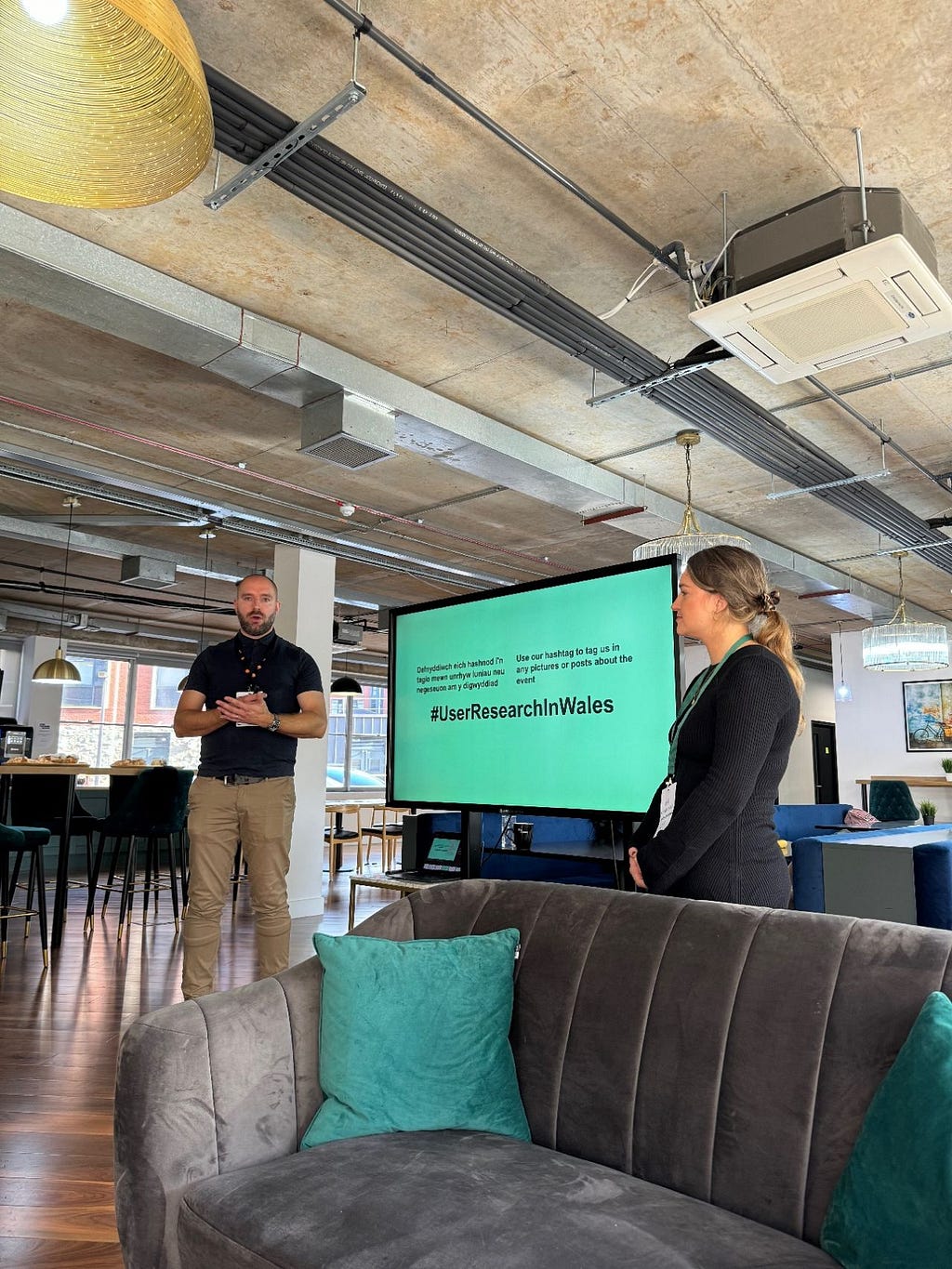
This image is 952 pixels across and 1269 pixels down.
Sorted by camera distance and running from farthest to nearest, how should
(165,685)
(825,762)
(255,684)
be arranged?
(825,762) < (165,685) < (255,684)

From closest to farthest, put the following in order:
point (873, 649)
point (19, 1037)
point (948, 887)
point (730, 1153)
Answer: point (730, 1153), point (948, 887), point (19, 1037), point (873, 649)

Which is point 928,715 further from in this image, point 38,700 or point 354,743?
point 38,700

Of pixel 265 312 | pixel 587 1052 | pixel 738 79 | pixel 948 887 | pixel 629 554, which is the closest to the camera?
pixel 587 1052

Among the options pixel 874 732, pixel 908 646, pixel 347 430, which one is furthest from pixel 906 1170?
pixel 874 732

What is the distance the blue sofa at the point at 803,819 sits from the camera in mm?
6695

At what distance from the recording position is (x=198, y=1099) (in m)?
1.45

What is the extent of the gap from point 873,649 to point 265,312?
5693mm

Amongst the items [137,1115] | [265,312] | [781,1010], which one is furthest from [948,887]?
[265,312]

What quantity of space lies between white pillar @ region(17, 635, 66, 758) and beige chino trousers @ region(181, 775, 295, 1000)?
984 cm

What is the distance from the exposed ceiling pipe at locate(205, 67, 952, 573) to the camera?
8.84 ft

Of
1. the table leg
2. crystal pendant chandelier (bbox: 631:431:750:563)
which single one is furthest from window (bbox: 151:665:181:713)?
crystal pendant chandelier (bbox: 631:431:750:563)

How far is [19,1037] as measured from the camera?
3.40 meters

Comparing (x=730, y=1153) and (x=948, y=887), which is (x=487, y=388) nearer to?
(x=948, y=887)

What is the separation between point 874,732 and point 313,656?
7.00m
